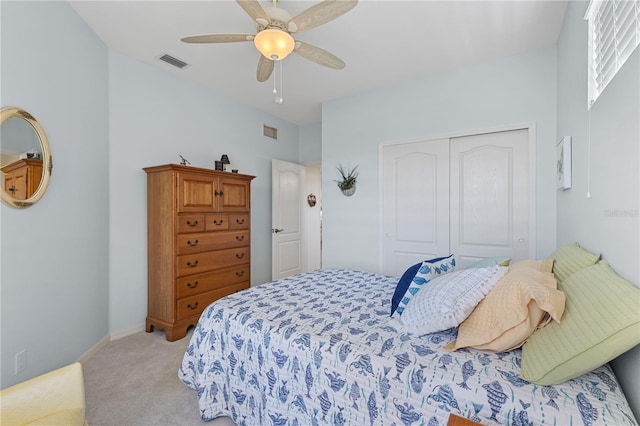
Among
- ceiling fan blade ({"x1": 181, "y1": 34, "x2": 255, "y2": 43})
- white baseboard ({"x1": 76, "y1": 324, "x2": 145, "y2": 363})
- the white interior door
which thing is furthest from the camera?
the white interior door

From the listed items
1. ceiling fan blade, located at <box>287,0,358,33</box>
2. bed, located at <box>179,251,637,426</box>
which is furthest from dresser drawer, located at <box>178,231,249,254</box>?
ceiling fan blade, located at <box>287,0,358,33</box>

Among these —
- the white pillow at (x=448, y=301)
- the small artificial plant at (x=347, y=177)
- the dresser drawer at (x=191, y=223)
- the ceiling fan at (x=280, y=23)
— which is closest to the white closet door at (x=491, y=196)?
the small artificial plant at (x=347, y=177)

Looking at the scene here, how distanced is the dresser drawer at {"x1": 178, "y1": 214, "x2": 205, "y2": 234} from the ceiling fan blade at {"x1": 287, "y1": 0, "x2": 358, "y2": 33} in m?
1.96

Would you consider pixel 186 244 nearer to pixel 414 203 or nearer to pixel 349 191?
pixel 349 191

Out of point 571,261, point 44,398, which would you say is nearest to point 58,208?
point 44,398

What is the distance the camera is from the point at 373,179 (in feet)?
12.1

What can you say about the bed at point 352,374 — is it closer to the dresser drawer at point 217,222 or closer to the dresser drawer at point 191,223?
the dresser drawer at point 191,223

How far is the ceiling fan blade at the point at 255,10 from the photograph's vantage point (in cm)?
166

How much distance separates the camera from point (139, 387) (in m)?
2.02

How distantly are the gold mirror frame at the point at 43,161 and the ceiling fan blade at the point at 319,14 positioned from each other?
1.75 metres

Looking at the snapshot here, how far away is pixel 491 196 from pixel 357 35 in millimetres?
2051

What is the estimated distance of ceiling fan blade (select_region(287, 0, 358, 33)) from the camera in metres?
1.66

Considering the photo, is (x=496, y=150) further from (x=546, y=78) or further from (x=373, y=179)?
(x=373, y=179)

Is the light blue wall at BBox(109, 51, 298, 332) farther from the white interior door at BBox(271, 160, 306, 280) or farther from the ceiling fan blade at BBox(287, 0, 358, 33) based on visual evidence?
the ceiling fan blade at BBox(287, 0, 358, 33)
